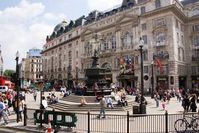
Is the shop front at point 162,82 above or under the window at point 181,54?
under

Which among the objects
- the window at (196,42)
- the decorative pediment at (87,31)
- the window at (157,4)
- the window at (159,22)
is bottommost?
the window at (196,42)

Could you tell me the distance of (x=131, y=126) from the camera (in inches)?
662

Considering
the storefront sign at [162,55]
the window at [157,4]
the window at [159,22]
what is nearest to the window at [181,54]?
the storefront sign at [162,55]

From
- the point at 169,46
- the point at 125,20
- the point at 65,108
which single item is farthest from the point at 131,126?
the point at 125,20

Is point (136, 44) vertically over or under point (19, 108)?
over

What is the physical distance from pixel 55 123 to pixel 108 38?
5517 centimetres

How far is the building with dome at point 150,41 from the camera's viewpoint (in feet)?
181

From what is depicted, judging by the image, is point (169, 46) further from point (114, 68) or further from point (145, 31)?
point (114, 68)

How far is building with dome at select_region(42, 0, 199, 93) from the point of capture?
55156 millimetres

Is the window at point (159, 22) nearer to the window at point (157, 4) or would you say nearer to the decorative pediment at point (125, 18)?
the window at point (157, 4)

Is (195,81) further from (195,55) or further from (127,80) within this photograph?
(127,80)

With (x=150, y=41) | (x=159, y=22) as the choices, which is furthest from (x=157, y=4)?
(x=150, y=41)

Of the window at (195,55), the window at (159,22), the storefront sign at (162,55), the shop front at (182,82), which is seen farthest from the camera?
the window at (195,55)

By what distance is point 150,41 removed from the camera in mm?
58344
